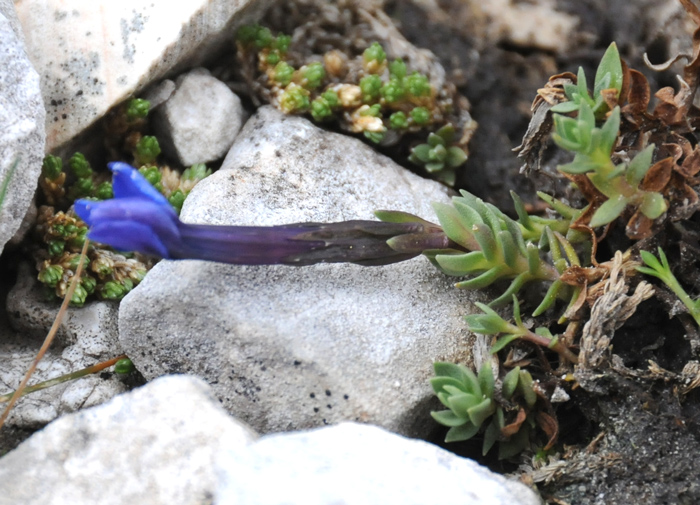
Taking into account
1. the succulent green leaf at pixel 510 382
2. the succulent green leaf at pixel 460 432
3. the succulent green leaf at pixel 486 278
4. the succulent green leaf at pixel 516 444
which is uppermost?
the succulent green leaf at pixel 486 278

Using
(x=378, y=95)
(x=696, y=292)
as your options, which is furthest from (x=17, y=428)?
(x=696, y=292)

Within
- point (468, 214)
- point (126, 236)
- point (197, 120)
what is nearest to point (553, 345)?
point (468, 214)

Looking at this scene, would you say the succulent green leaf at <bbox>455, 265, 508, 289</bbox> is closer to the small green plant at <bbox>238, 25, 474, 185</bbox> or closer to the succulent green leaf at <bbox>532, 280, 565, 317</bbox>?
the succulent green leaf at <bbox>532, 280, 565, 317</bbox>

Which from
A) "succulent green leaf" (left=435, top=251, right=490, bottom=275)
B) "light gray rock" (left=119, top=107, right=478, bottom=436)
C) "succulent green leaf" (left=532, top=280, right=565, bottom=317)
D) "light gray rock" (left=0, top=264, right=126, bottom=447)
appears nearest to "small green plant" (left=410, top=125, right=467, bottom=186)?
"light gray rock" (left=119, top=107, right=478, bottom=436)

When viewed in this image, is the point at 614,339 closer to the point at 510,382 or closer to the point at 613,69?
the point at 510,382

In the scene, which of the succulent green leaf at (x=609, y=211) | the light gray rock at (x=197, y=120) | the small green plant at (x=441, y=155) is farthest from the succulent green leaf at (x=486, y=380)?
the light gray rock at (x=197, y=120)

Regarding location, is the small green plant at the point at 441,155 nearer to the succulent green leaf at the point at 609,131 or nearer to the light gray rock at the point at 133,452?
the succulent green leaf at the point at 609,131

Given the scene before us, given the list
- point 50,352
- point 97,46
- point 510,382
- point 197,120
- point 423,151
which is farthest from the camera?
point 423,151
